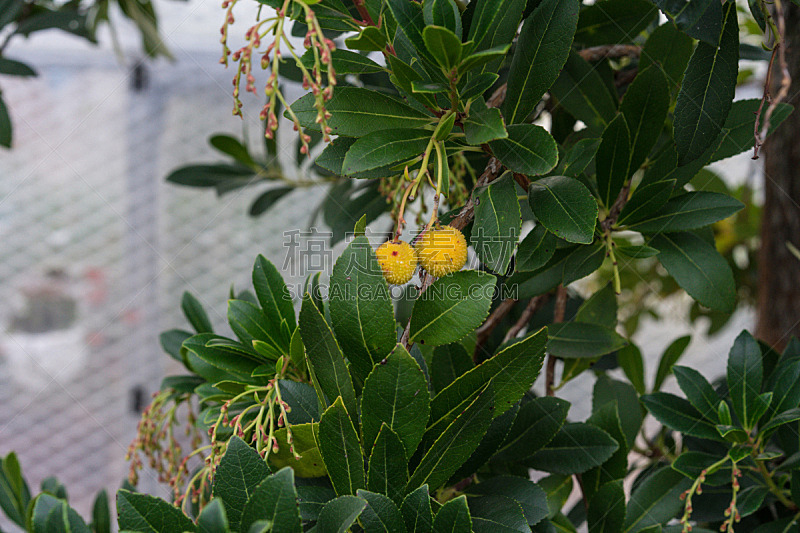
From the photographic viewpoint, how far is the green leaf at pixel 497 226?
1.22 feet

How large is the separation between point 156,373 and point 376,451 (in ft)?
5.04

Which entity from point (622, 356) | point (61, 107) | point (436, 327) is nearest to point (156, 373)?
point (61, 107)

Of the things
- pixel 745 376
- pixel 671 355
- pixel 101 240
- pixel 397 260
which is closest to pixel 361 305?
pixel 397 260

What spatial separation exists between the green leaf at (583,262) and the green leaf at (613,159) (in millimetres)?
52

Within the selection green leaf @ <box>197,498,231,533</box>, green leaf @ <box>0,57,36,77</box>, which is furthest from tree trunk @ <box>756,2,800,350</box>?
green leaf @ <box>0,57,36,77</box>

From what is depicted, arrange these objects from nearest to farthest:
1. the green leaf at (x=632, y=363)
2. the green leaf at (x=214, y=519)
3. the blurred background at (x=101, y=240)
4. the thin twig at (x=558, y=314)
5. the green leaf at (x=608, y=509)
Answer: the green leaf at (x=214, y=519) → the green leaf at (x=608, y=509) → the thin twig at (x=558, y=314) → the green leaf at (x=632, y=363) → the blurred background at (x=101, y=240)

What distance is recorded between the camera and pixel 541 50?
385 millimetres

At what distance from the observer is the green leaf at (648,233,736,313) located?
1.62ft

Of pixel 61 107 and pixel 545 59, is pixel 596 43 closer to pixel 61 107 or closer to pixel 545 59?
pixel 545 59

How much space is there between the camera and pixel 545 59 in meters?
0.39

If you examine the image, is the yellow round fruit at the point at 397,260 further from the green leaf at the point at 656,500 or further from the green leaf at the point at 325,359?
the green leaf at the point at 656,500

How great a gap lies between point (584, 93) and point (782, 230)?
46cm

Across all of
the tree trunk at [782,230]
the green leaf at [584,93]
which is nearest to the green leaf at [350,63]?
the green leaf at [584,93]

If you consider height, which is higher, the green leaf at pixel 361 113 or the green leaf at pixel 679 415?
the green leaf at pixel 361 113
